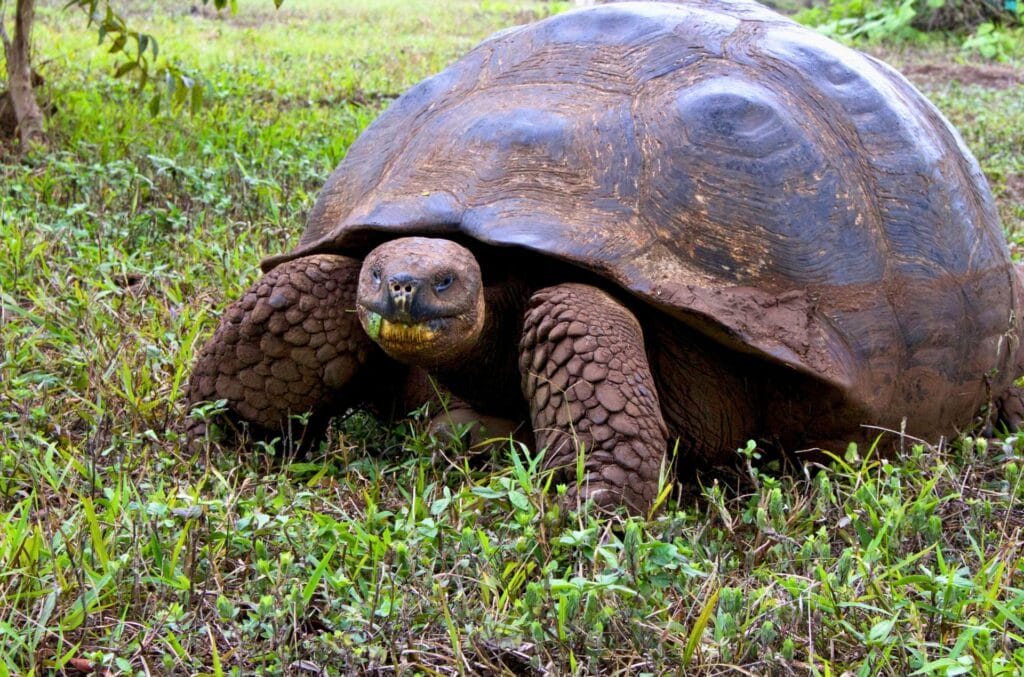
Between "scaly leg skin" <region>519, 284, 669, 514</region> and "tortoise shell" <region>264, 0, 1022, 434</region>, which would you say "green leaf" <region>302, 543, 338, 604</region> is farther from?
"tortoise shell" <region>264, 0, 1022, 434</region>

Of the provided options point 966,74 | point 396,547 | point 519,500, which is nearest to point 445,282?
point 519,500

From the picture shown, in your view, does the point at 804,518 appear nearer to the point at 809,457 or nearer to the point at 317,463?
the point at 809,457

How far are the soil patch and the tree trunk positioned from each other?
662cm

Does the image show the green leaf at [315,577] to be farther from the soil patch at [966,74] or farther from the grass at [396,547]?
the soil patch at [966,74]

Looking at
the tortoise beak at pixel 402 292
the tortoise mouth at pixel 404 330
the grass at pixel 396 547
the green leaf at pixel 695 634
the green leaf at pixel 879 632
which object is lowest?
the grass at pixel 396 547

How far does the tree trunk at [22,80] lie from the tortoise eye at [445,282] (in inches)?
134

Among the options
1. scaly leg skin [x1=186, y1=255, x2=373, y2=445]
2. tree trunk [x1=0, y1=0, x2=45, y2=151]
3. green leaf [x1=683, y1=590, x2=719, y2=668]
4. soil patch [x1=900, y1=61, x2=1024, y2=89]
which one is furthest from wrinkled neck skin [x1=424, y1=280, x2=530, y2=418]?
soil patch [x1=900, y1=61, x2=1024, y2=89]

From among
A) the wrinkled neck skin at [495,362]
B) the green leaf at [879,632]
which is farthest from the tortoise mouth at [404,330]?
the green leaf at [879,632]

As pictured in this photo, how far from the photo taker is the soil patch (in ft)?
30.6

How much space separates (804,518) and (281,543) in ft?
3.64

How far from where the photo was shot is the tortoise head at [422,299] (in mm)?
2527

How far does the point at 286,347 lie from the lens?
2.97 meters

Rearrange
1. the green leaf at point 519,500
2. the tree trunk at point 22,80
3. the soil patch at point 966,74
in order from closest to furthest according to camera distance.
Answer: the green leaf at point 519,500 → the tree trunk at point 22,80 → the soil patch at point 966,74

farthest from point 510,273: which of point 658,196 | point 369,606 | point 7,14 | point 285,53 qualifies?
point 7,14
